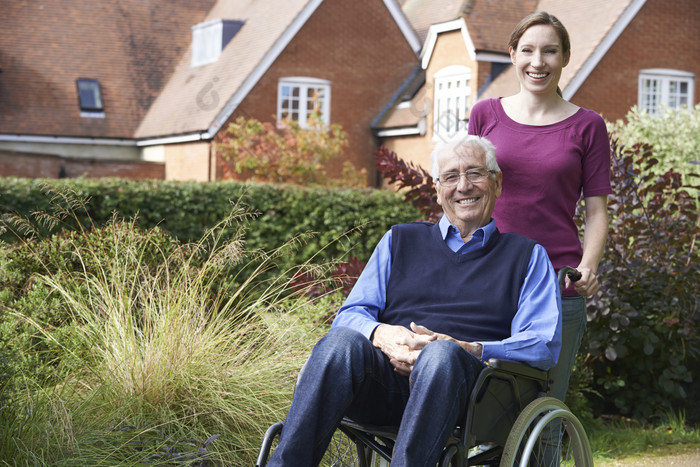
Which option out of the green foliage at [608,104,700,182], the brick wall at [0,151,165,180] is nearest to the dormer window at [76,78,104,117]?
the brick wall at [0,151,165,180]

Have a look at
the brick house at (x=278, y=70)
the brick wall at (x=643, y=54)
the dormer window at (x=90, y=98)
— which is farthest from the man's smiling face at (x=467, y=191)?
the dormer window at (x=90, y=98)

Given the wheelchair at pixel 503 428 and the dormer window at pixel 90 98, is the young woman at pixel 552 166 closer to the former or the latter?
the wheelchair at pixel 503 428

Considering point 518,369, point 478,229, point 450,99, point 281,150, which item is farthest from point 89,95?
point 518,369

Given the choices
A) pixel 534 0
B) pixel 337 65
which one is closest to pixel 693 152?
pixel 534 0

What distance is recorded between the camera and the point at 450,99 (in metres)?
21.0

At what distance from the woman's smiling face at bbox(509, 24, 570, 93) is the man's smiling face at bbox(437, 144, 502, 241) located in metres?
0.40

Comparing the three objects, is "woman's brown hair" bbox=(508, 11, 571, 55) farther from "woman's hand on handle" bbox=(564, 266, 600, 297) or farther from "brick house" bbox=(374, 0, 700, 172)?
"brick house" bbox=(374, 0, 700, 172)

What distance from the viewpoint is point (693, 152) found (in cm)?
1409

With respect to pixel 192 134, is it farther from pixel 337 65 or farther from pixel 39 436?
pixel 39 436

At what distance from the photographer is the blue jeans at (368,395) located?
316cm

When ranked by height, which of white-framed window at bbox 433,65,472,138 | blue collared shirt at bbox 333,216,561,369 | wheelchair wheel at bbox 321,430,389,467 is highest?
white-framed window at bbox 433,65,472,138

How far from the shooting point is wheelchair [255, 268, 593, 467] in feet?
10.7

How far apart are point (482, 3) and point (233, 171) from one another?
6.68 meters

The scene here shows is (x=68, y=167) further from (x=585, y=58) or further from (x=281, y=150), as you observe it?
(x=585, y=58)
